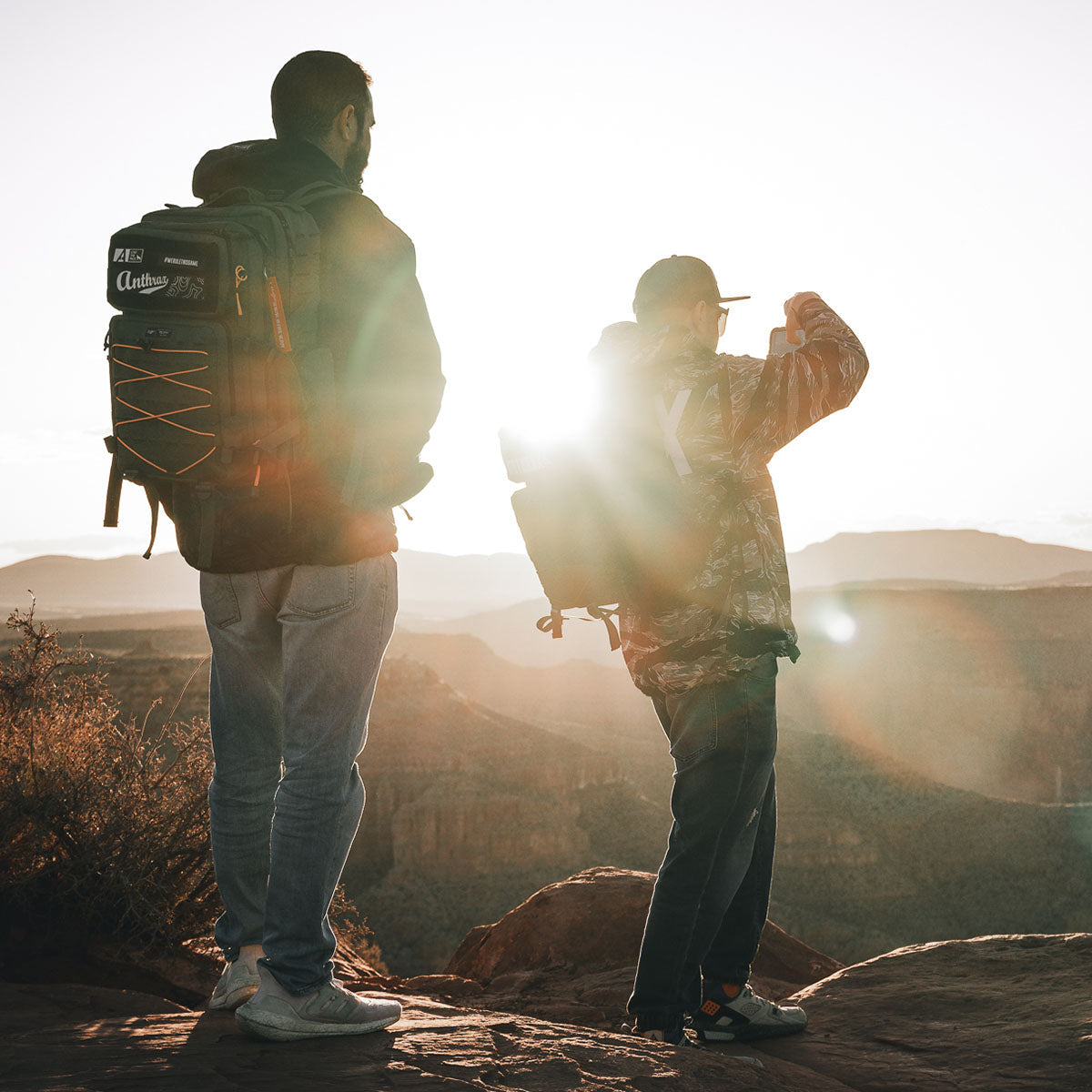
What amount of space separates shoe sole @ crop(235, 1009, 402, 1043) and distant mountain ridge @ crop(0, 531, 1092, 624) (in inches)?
5056

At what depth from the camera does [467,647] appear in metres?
61.2

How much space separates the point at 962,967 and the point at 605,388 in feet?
8.25

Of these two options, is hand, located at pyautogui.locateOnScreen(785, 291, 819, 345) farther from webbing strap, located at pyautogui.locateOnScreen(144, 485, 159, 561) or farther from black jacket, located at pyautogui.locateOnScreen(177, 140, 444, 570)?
webbing strap, located at pyautogui.locateOnScreen(144, 485, 159, 561)

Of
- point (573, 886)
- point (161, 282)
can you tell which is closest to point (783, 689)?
Answer: point (573, 886)

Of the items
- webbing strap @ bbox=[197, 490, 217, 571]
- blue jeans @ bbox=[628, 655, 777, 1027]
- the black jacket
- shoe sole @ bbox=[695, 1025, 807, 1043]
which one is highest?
the black jacket

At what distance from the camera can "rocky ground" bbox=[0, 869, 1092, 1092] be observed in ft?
6.24

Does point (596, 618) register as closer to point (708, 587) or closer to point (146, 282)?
point (708, 587)

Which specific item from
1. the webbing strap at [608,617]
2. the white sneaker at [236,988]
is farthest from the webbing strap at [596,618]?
the white sneaker at [236,988]

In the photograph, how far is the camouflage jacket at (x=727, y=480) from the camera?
8.34 feet

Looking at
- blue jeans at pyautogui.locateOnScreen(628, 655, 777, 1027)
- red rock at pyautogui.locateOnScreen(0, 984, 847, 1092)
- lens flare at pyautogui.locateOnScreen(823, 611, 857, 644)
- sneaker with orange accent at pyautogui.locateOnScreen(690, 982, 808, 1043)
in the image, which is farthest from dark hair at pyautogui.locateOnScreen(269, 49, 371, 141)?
lens flare at pyautogui.locateOnScreen(823, 611, 857, 644)

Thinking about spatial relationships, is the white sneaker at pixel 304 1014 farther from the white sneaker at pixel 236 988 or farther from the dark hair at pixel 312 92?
the dark hair at pixel 312 92

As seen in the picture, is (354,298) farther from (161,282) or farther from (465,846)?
(465,846)

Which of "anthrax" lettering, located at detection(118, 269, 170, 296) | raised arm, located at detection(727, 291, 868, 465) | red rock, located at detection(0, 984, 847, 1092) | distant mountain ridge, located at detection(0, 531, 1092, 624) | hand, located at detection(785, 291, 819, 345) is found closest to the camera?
red rock, located at detection(0, 984, 847, 1092)

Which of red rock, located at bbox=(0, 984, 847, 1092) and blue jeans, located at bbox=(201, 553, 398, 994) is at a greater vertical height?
blue jeans, located at bbox=(201, 553, 398, 994)
